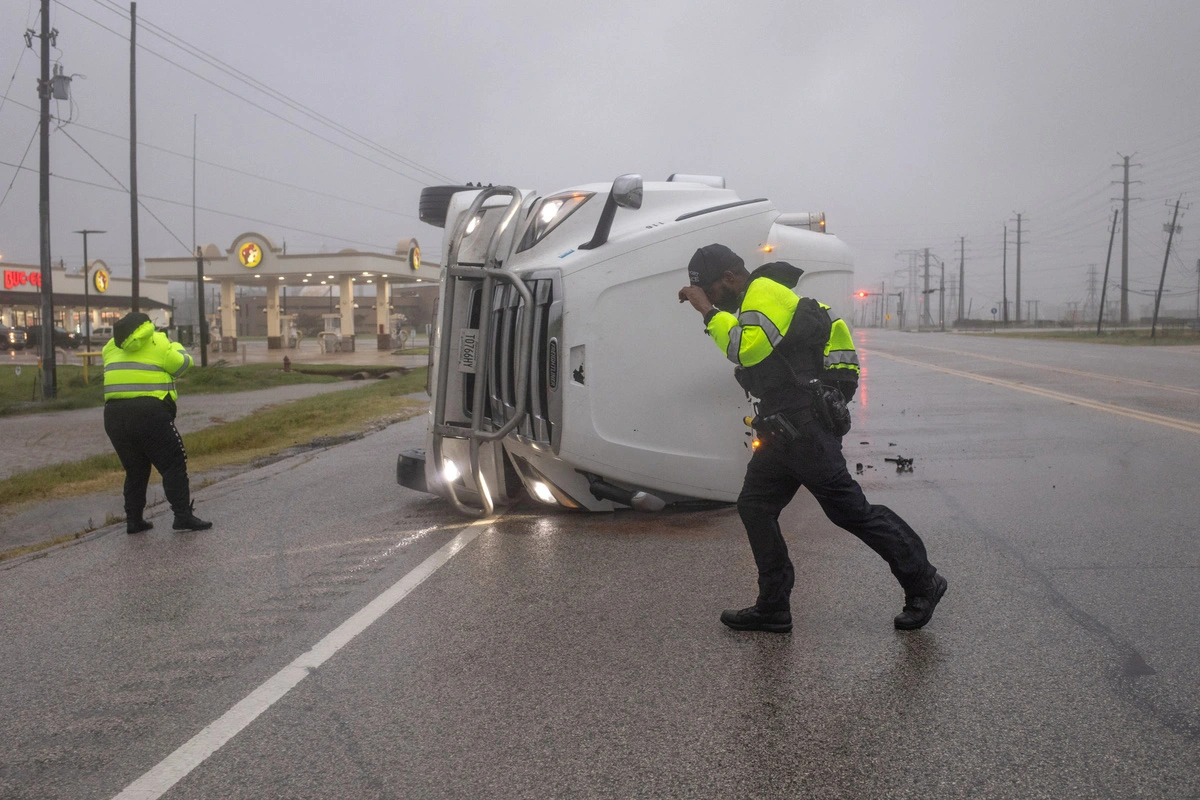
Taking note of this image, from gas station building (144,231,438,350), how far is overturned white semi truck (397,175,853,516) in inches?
1673

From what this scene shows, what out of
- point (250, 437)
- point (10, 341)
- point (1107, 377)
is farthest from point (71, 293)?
point (1107, 377)

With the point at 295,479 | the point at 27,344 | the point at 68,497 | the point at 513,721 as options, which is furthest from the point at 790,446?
the point at 27,344

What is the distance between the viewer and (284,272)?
168ft

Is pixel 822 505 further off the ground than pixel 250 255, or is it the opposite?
pixel 250 255

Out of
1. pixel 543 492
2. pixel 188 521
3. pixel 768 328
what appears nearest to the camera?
pixel 768 328

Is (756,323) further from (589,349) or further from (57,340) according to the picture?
(57,340)

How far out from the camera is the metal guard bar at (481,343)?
21.6 ft

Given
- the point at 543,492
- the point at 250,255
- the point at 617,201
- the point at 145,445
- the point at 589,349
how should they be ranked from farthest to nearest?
the point at 250,255 < the point at 145,445 < the point at 543,492 < the point at 617,201 < the point at 589,349

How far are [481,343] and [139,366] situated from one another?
2.65 meters

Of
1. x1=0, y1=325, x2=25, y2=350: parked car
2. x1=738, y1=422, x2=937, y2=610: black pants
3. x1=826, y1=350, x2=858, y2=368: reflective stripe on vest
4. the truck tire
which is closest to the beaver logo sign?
x1=0, y1=325, x2=25, y2=350: parked car

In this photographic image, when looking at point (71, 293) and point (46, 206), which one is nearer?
point (46, 206)

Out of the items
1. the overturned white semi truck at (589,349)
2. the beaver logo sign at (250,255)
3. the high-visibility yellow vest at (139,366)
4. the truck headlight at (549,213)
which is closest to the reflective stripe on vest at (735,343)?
the overturned white semi truck at (589,349)

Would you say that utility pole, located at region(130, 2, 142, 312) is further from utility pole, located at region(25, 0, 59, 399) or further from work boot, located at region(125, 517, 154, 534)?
work boot, located at region(125, 517, 154, 534)

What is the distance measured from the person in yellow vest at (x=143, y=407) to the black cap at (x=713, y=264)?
14.0ft
